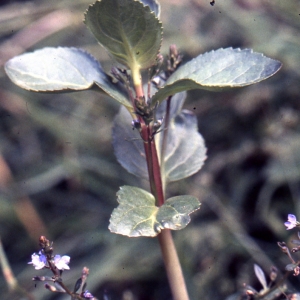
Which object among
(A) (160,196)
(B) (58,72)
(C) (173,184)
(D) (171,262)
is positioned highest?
(B) (58,72)

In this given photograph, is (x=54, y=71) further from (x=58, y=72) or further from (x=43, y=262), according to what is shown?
(x=43, y=262)

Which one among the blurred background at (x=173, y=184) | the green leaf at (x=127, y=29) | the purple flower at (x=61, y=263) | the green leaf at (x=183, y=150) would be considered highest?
the green leaf at (x=127, y=29)

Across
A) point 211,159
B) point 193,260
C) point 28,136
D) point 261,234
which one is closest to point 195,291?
point 193,260

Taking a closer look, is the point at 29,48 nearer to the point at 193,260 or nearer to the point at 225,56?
the point at 193,260

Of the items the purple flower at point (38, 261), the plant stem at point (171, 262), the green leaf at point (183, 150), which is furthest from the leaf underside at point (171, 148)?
the purple flower at point (38, 261)

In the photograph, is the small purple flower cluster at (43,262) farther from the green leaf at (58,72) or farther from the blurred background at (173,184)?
the blurred background at (173,184)

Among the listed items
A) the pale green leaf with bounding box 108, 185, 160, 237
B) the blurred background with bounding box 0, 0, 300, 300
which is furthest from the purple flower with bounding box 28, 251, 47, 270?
the blurred background with bounding box 0, 0, 300, 300

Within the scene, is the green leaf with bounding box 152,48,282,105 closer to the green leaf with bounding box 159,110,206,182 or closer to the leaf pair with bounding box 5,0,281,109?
the leaf pair with bounding box 5,0,281,109

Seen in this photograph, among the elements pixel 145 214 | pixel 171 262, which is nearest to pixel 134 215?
pixel 145 214
